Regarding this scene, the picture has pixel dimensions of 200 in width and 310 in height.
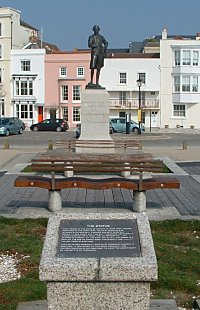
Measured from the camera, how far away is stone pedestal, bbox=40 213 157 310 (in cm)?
578

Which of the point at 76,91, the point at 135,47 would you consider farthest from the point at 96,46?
the point at 135,47

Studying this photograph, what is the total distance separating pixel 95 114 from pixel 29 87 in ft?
166

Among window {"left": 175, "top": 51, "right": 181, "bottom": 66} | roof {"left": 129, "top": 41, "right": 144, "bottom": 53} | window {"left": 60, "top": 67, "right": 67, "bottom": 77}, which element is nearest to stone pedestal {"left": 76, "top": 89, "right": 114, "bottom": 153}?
window {"left": 175, "top": 51, "right": 181, "bottom": 66}

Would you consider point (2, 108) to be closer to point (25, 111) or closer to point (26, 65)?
point (25, 111)

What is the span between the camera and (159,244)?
31.1ft

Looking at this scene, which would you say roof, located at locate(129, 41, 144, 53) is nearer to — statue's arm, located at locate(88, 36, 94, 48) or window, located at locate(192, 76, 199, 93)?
window, located at locate(192, 76, 199, 93)

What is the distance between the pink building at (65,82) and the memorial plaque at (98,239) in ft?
210

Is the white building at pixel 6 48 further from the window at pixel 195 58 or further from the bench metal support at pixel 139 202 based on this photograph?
the bench metal support at pixel 139 202

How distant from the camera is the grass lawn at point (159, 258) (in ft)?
23.5

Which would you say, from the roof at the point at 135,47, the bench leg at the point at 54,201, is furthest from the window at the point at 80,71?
the bench leg at the point at 54,201

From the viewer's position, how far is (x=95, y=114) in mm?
21875

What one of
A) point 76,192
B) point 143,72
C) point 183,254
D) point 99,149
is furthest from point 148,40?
point 183,254

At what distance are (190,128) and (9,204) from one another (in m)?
56.8

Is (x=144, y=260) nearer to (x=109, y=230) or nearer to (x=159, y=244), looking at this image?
(x=109, y=230)
